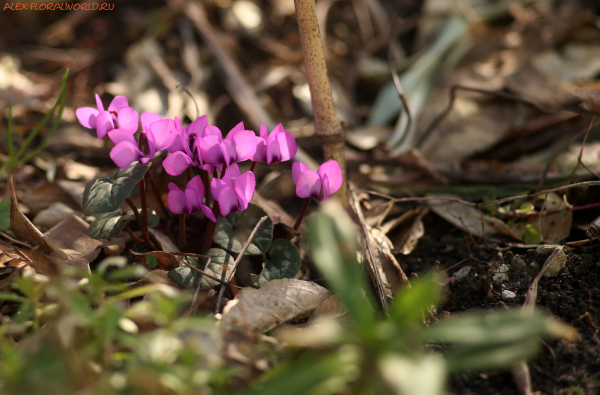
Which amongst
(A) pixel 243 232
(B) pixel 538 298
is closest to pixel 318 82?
(A) pixel 243 232

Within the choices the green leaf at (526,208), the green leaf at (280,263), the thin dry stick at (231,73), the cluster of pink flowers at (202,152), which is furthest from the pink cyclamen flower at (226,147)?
the green leaf at (526,208)

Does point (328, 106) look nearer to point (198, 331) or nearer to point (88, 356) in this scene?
point (198, 331)

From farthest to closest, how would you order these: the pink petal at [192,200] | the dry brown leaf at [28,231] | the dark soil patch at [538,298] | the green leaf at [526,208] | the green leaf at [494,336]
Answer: the green leaf at [526,208]
the dry brown leaf at [28,231]
the pink petal at [192,200]
the dark soil patch at [538,298]
the green leaf at [494,336]

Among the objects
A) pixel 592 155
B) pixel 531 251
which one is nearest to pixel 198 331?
pixel 531 251

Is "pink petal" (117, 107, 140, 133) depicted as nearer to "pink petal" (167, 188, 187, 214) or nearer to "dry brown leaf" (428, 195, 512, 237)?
"pink petal" (167, 188, 187, 214)

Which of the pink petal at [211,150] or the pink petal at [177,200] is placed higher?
the pink petal at [211,150]

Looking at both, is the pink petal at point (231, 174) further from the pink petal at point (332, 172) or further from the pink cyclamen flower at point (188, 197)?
the pink petal at point (332, 172)
